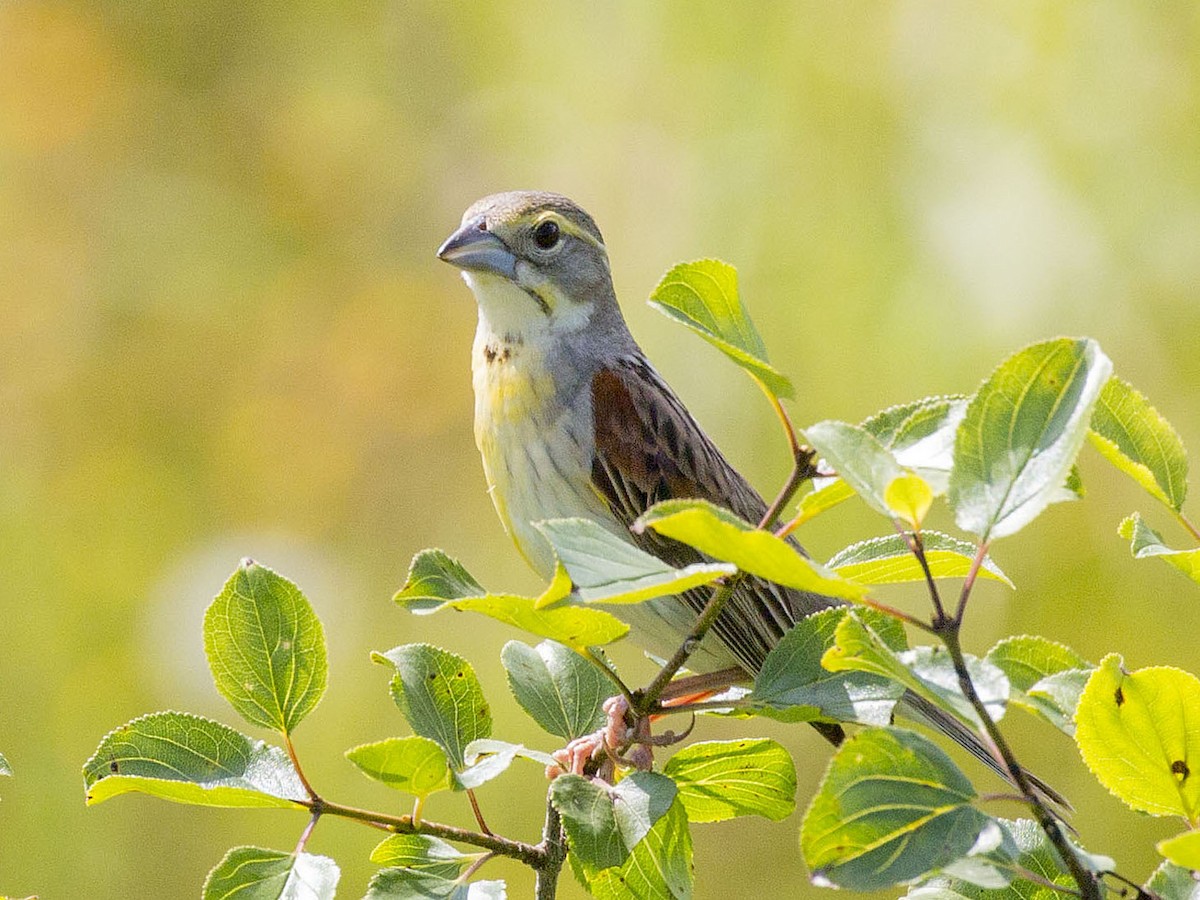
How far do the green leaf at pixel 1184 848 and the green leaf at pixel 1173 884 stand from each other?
1.10ft

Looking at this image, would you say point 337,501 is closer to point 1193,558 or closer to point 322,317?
point 322,317

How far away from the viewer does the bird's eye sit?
3.33 metres

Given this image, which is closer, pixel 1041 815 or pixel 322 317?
pixel 1041 815

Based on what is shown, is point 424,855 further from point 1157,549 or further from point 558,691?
point 1157,549

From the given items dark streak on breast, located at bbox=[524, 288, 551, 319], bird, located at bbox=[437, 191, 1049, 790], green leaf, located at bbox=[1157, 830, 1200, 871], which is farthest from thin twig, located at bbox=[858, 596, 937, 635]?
dark streak on breast, located at bbox=[524, 288, 551, 319]

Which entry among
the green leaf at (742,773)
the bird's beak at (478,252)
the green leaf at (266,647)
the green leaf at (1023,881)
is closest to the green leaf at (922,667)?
the green leaf at (1023,881)

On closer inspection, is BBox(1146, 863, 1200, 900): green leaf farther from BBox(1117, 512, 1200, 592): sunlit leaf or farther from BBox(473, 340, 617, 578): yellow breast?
BBox(473, 340, 617, 578): yellow breast

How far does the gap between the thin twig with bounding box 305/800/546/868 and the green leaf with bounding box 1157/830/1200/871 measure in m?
0.84

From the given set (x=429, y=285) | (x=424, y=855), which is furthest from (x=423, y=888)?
(x=429, y=285)

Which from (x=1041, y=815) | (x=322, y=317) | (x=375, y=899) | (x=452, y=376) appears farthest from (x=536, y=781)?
(x=1041, y=815)

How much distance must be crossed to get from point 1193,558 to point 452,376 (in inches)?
176

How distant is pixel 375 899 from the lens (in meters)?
1.66

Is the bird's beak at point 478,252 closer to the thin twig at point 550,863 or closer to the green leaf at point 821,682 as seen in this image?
the thin twig at point 550,863

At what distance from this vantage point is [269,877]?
1.66 m
